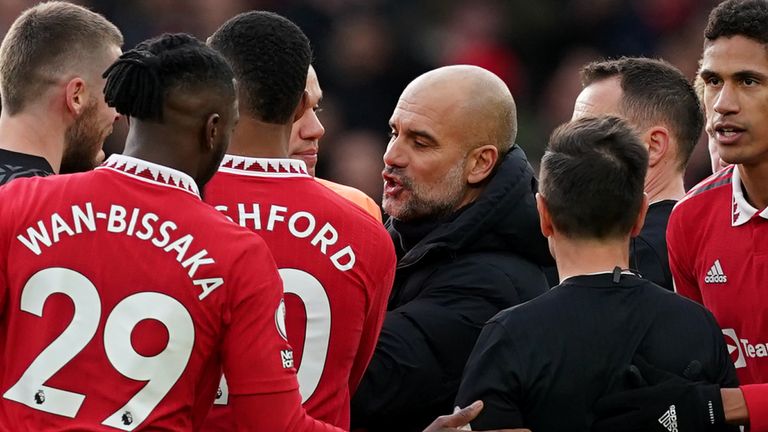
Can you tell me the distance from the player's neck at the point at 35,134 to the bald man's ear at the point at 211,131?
1286 millimetres

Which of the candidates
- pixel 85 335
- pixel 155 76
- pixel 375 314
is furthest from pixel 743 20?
pixel 85 335

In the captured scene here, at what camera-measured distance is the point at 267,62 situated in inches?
137

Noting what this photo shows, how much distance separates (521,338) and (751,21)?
1.47 metres

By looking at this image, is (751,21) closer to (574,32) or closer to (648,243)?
(648,243)

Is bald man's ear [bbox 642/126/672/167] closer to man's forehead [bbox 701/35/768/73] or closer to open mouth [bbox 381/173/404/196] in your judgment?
man's forehead [bbox 701/35/768/73]

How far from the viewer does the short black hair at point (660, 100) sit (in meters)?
5.06

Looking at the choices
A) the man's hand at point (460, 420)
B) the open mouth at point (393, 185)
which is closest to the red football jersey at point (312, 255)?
the man's hand at point (460, 420)

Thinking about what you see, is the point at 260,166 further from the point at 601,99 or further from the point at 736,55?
the point at 601,99

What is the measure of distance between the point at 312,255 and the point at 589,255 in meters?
0.73

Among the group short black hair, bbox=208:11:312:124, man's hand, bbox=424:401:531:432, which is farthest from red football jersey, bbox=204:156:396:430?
man's hand, bbox=424:401:531:432

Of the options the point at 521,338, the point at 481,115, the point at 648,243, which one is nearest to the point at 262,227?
the point at 521,338

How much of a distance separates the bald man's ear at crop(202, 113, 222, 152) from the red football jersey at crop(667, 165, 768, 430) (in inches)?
68.4

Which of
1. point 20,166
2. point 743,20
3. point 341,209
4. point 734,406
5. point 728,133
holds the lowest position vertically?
point 734,406

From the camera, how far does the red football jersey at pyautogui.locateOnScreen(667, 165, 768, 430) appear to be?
3.83 metres
